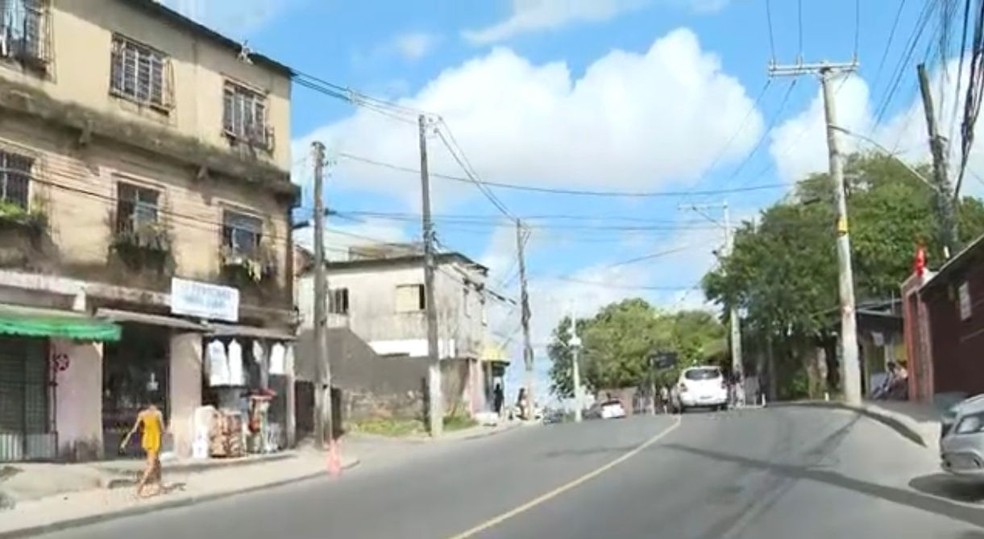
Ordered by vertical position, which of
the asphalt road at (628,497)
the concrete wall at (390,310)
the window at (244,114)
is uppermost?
the window at (244,114)

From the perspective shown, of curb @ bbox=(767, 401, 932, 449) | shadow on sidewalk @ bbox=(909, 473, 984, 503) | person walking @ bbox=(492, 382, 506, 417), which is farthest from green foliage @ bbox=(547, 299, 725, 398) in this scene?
shadow on sidewalk @ bbox=(909, 473, 984, 503)

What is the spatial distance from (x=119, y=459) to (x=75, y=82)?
25.2ft

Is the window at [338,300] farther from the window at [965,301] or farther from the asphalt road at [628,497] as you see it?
the window at [965,301]

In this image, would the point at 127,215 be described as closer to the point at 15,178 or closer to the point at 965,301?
the point at 15,178

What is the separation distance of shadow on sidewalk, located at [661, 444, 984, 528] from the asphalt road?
0.08 feet

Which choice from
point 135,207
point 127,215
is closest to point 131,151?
point 135,207

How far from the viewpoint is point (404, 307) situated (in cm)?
5838

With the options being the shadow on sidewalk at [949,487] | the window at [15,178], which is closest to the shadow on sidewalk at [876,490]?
the shadow on sidewalk at [949,487]

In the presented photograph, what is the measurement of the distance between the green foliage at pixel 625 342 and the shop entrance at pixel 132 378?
6891 centimetres

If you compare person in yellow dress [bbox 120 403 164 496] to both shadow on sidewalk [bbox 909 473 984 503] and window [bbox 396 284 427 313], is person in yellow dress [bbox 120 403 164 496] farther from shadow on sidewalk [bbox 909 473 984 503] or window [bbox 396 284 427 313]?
window [bbox 396 284 427 313]

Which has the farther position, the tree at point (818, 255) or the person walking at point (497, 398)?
the person walking at point (497, 398)

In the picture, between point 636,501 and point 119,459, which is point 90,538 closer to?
point 636,501

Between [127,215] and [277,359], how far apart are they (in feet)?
21.3

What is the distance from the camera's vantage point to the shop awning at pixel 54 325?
21.9m
